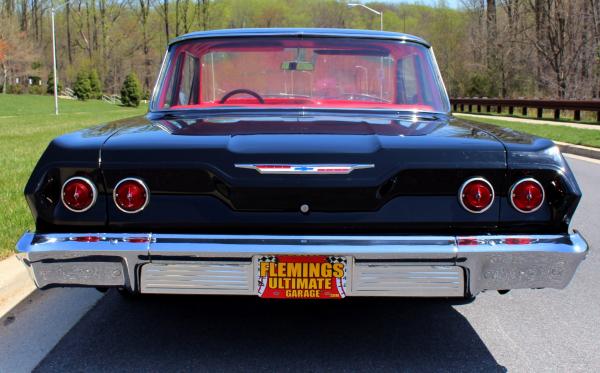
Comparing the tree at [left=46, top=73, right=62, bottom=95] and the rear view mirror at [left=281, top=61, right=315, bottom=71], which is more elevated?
the tree at [left=46, top=73, right=62, bottom=95]

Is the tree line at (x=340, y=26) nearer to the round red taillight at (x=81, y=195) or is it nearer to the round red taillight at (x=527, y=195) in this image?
the round red taillight at (x=527, y=195)

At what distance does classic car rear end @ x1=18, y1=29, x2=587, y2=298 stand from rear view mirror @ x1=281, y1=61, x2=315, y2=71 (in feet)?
3.75

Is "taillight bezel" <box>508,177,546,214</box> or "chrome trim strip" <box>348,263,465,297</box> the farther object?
"taillight bezel" <box>508,177,546,214</box>

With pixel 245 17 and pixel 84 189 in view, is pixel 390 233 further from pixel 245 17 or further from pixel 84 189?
pixel 245 17

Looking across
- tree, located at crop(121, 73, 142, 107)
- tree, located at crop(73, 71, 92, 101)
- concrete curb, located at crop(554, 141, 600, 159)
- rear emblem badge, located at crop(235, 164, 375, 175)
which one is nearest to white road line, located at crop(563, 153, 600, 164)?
concrete curb, located at crop(554, 141, 600, 159)

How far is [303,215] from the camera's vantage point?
9.45 ft

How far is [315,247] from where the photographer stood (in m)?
2.76

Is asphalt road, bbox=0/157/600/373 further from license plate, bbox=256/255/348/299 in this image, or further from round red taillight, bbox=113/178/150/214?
round red taillight, bbox=113/178/150/214

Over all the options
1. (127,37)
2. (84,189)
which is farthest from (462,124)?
(127,37)

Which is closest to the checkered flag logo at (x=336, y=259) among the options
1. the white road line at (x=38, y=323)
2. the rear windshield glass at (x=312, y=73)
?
the rear windshield glass at (x=312, y=73)

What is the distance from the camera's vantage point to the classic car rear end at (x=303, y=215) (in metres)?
2.79

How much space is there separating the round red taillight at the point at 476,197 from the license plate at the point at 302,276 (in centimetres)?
57

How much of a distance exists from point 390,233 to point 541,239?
635 mm

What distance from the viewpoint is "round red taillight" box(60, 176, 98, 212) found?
2.88 metres
